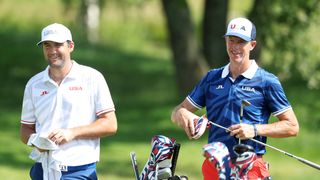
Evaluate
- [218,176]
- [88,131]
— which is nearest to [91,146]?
[88,131]

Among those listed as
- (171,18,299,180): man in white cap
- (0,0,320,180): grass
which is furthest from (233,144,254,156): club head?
(0,0,320,180): grass

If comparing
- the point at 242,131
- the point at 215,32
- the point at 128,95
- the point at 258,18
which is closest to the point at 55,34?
the point at 242,131

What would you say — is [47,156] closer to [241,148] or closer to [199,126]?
[199,126]

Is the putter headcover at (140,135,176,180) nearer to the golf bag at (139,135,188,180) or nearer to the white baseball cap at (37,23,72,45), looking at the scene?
the golf bag at (139,135,188,180)


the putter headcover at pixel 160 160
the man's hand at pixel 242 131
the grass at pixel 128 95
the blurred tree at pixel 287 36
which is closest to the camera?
the man's hand at pixel 242 131

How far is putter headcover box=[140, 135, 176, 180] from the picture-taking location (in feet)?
22.5

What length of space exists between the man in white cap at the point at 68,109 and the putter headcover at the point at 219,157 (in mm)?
1082

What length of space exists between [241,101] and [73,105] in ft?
4.15

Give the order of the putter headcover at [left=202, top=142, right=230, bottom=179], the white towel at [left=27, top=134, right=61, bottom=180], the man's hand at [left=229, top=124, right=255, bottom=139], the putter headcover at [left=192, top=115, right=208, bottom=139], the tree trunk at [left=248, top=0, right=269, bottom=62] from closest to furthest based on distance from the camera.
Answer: the putter headcover at [left=202, top=142, right=230, bottom=179] < the man's hand at [left=229, top=124, right=255, bottom=139] < the putter headcover at [left=192, top=115, right=208, bottom=139] < the white towel at [left=27, top=134, right=61, bottom=180] < the tree trunk at [left=248, top=0, right=269, bottom=62]

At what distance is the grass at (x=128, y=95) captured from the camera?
16.7 meters

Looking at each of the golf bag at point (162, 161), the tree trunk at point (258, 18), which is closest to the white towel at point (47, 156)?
the golf bag at point (162, 161)

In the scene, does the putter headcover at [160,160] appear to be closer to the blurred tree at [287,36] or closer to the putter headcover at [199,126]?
the putter headcover at [199,126]

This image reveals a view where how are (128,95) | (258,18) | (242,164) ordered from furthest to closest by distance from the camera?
(128,95) → (258,18) → (242,164)

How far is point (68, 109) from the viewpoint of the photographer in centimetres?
710
